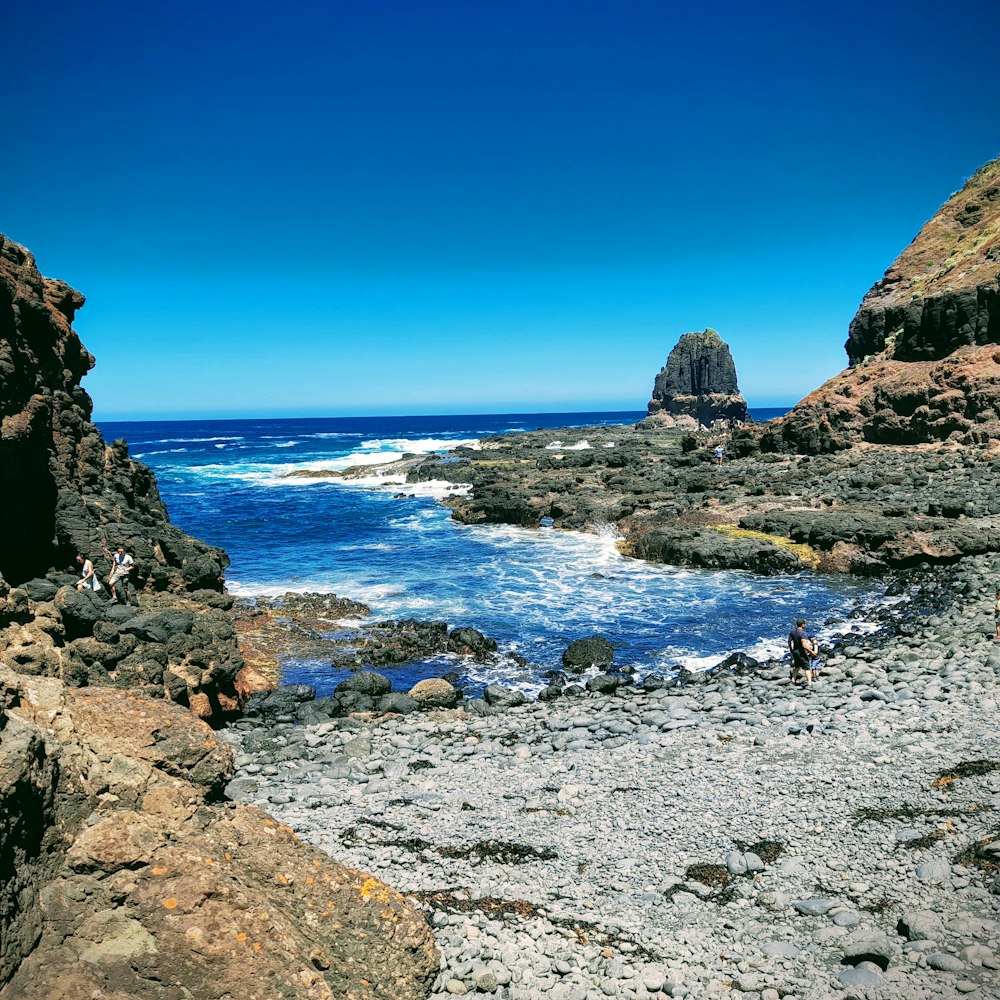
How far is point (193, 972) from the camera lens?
4.32m

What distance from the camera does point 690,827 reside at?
953 cm

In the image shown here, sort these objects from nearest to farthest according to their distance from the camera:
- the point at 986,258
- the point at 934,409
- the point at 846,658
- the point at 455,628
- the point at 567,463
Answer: the point at 846,658
the point at 455,628
the point at 934,409
the point at 986,258
the point at 567,463

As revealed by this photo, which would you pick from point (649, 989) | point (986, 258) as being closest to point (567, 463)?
point (986, 258)

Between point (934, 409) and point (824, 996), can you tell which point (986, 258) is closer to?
point (934, 409)

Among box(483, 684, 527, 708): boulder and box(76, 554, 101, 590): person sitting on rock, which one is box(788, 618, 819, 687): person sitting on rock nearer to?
box(483, 684, 527, 708): boulder

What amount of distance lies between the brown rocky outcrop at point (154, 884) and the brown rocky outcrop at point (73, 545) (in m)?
4.06

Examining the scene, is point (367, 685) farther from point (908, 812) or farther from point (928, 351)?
point (928, 351)

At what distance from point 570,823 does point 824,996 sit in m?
4.31

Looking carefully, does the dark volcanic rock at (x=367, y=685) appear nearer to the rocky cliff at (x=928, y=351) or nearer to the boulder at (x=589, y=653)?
the boulder at (x=589, y=653)

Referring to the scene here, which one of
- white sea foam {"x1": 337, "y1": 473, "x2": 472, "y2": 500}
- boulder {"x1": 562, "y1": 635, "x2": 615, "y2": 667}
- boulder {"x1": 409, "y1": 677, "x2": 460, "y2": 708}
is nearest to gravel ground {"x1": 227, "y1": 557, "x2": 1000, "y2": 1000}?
boulder {"x1": 409, "y1": 677, "x2": 460, "y2": 708}

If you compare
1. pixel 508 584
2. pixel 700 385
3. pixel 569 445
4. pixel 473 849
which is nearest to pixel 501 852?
pixel 473 849

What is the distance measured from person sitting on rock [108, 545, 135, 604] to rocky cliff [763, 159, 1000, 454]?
4413 cm

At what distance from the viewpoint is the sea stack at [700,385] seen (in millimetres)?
134125

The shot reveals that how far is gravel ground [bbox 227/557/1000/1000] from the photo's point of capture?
6492 millimetres
